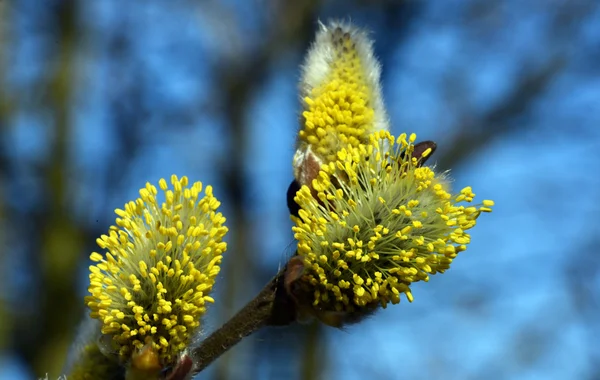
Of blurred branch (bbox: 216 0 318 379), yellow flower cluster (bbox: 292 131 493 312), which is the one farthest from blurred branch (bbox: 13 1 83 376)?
yellow flower cluster (bbox: 292 131 493 312)

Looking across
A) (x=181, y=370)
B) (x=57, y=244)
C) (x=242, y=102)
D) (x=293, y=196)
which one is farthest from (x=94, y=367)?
(x=242, y=102)

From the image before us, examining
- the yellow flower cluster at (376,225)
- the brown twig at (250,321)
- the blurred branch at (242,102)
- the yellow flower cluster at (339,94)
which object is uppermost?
the blurred branch at (242,102)

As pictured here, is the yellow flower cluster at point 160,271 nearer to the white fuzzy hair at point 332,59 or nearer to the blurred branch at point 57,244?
the white fuzzy hair at point 332,59

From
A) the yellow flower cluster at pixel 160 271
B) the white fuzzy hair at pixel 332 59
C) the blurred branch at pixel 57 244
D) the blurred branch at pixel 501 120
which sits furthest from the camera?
the blurred branch at pixel 501 120

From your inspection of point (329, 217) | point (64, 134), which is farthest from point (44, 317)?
point (329, 217)

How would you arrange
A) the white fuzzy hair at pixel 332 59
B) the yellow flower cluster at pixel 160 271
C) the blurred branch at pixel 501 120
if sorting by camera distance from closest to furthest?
the yellow flower cluster at pixel 160 271, the white fuzzy hair at pixel 332 59, the blurred branch at pixel 501 120

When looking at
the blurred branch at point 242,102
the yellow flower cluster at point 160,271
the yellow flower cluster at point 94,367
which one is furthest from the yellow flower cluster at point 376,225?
the blurred branch at point 242,102

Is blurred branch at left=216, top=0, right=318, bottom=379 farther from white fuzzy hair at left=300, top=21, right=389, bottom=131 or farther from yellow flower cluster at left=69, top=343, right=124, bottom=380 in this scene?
white fuzzy hair at left=300, top=21, right=389, bottom=131

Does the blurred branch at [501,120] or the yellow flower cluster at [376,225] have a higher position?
the blurred branch at [501,120]
